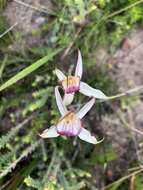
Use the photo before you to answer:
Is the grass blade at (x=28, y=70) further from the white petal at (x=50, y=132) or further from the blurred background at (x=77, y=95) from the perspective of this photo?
the white petal at (x=50, y=132)

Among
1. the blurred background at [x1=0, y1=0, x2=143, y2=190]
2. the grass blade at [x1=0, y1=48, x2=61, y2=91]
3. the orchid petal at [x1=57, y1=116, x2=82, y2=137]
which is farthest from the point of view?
the blurred background at [x1=0, y1=0, x2=143, y2=190]

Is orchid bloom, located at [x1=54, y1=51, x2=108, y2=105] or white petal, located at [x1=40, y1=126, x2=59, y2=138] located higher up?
orchid bloom, located at [x1=54, y1=51, x2=108, y2=105]

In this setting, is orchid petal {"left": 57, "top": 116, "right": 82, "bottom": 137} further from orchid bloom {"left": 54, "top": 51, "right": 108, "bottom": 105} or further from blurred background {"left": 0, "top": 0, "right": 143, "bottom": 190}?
blurred background {"left": 0, "top": 0, "right": 143, "bottom": 190}

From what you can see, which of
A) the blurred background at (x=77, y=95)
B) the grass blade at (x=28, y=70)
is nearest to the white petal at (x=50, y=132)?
the grass blade at (x=28, y=70)

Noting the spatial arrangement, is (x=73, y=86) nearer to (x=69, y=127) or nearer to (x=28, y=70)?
(x=69, y=127)

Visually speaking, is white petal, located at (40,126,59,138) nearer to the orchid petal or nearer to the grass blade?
the orchid petal

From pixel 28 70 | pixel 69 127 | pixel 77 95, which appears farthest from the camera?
pixel 77 95

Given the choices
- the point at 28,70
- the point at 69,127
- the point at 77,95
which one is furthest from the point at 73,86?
the point at 77,95

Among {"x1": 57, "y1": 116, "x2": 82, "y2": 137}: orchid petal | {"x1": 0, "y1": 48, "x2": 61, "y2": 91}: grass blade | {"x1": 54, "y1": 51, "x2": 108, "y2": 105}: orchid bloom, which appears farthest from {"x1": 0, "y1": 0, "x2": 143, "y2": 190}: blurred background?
{"x1": 57, "y1": 116, "x2": 82, "y2": 137}: orchid petal

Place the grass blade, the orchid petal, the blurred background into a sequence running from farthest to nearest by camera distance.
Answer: the blurred background, the grass blade, the orchid petal

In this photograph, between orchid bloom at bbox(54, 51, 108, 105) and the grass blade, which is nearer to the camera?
orchid bloom at bbox(54, 51, 108, 105)
